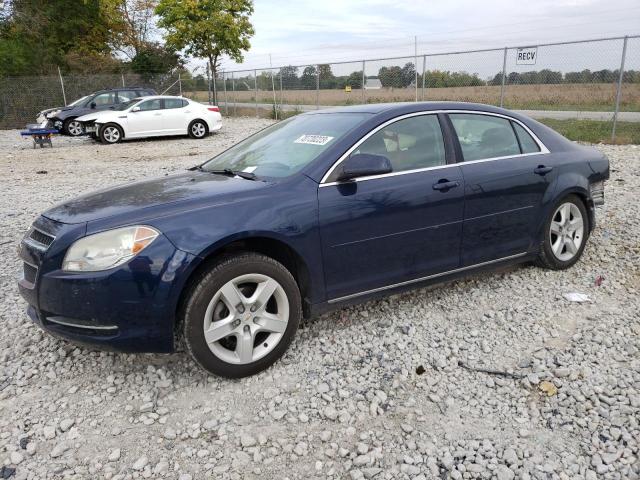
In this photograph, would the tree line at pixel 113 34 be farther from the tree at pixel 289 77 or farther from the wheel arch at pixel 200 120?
the wheel arch at pixel 200 120

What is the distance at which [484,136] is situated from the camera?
13.6ft

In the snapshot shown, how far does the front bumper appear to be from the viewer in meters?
2.78

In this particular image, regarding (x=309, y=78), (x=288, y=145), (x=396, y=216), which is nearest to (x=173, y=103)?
(x=309, y=78)

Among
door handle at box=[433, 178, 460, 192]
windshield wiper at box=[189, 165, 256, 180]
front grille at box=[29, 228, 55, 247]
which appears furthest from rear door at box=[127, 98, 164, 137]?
door handle at box=[433, 178, 460, 192]

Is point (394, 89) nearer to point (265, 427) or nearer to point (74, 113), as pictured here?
point (74, 113)

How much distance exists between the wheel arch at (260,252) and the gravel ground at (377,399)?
1.55ft

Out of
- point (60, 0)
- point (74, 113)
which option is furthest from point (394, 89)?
point (60, 0)

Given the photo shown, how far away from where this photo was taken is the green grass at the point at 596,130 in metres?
12.0

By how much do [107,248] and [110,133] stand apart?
14401mm

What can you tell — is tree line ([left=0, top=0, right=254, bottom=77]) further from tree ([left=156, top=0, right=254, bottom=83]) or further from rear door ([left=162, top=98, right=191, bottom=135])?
rear door ([left=162, top=98, right=191, bottom=135])

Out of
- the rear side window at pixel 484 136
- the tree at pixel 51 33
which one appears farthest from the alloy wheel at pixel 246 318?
the tree at pixel 51 33

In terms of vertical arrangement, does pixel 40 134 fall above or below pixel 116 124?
below

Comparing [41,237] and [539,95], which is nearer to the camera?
[41,237]

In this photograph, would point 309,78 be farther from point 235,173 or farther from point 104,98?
point 235,173
